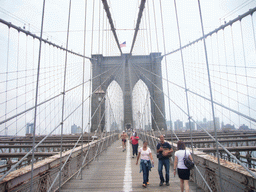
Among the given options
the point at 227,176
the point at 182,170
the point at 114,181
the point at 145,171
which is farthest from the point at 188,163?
the point at 114,181

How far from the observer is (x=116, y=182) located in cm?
402

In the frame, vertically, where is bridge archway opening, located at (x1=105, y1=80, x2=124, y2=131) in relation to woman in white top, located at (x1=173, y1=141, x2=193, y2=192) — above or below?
above

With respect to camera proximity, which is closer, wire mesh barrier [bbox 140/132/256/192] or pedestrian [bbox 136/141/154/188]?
wire mesh barrier [bbox 140/132/256/192]

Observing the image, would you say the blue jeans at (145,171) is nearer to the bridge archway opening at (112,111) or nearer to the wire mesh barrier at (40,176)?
the wire mesh barrier at (40,176)

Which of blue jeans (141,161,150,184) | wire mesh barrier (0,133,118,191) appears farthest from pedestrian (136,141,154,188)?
wire mesh barrier (0,133,118,191)

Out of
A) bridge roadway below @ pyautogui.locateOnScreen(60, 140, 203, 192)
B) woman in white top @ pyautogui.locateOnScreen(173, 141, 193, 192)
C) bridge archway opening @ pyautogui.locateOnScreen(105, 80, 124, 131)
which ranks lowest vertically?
bridge roadway below @ pyautogui.locateOnScreen(60, 140, 203, 192)

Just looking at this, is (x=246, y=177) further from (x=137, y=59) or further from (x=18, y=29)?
(x=137, y=59)

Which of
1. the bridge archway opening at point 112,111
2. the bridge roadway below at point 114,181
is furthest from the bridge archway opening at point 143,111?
the bridge roadway below at point 114,181

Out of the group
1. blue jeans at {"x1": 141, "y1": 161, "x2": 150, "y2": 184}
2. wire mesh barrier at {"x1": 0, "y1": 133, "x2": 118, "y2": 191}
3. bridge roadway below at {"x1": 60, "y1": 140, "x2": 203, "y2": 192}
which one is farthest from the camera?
blue jeans at {"x1": 141, "y1": 161, "x2": 150, "y2": 184}

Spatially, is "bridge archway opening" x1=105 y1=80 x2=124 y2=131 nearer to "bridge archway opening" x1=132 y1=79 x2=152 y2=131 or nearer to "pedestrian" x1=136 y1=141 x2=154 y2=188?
"bridge archway opening" x1=132 y1=79 x2=152 y2=131

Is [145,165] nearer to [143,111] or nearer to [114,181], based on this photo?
[114,181]

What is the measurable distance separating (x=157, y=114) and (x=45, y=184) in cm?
2650

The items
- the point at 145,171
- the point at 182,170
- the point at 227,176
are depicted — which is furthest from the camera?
the point at 145,171

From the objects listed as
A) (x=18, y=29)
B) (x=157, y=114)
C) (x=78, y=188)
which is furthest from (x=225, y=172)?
(x=157, y=114)
